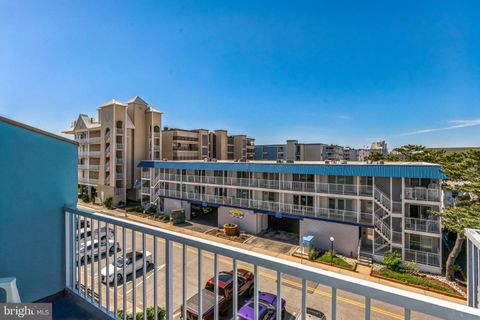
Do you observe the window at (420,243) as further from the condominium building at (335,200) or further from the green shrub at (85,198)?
the green shrub at (85,198)

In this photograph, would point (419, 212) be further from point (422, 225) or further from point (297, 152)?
point (297, 152)

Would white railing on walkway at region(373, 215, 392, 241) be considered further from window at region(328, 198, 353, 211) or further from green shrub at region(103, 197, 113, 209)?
green shrub at region(103, 197, 113, 209)

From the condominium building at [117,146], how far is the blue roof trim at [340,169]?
9302 mm

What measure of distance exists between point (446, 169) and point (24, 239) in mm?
14509

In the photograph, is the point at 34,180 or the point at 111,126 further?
the point at 111,126

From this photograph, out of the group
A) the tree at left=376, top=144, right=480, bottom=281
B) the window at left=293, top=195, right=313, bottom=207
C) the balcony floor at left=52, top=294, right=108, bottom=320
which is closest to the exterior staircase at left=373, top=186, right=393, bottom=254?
the tree at left=376, top=144, right=480, bottom=281

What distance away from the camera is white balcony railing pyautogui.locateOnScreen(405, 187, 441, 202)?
38.2 feet

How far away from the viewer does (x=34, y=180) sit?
2.46 m

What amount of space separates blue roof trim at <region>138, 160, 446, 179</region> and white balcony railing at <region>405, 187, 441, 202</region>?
0.78 meters

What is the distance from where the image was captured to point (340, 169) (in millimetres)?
13586

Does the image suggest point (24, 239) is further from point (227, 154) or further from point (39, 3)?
point (227, 154)

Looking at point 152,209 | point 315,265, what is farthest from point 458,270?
point 152,209

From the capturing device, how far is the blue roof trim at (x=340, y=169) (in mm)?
11570

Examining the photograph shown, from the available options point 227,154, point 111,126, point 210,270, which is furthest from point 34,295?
point 227,154
